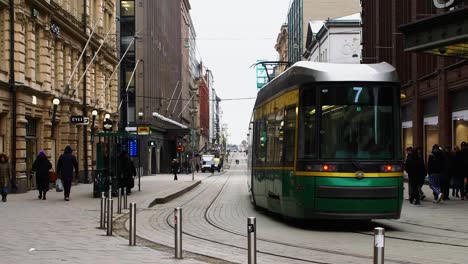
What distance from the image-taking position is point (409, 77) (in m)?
42.2

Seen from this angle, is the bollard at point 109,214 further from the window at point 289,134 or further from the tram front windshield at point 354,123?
the tram front windshield at point 354,123

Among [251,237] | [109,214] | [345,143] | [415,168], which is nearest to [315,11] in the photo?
[415,168]

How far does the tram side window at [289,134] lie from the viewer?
46.4 feet

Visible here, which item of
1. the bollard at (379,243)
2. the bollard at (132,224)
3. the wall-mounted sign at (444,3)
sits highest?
the wall-mounted sign at (444,3)

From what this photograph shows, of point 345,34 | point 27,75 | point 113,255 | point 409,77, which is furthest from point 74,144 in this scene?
point 345,34

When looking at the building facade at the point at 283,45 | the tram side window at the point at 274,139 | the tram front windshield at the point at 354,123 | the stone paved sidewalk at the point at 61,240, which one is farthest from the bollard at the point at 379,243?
the building facade at the point at 283,45

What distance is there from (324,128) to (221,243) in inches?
129

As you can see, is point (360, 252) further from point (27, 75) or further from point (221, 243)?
point (27, 75)

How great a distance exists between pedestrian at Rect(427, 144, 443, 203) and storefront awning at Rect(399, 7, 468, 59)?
134 inches

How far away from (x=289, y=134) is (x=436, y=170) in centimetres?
910

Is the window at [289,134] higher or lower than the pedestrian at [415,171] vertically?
higher

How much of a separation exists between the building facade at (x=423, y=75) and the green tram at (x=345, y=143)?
7138mm

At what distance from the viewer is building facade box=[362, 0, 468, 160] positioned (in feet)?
104

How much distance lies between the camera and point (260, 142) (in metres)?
18.6
